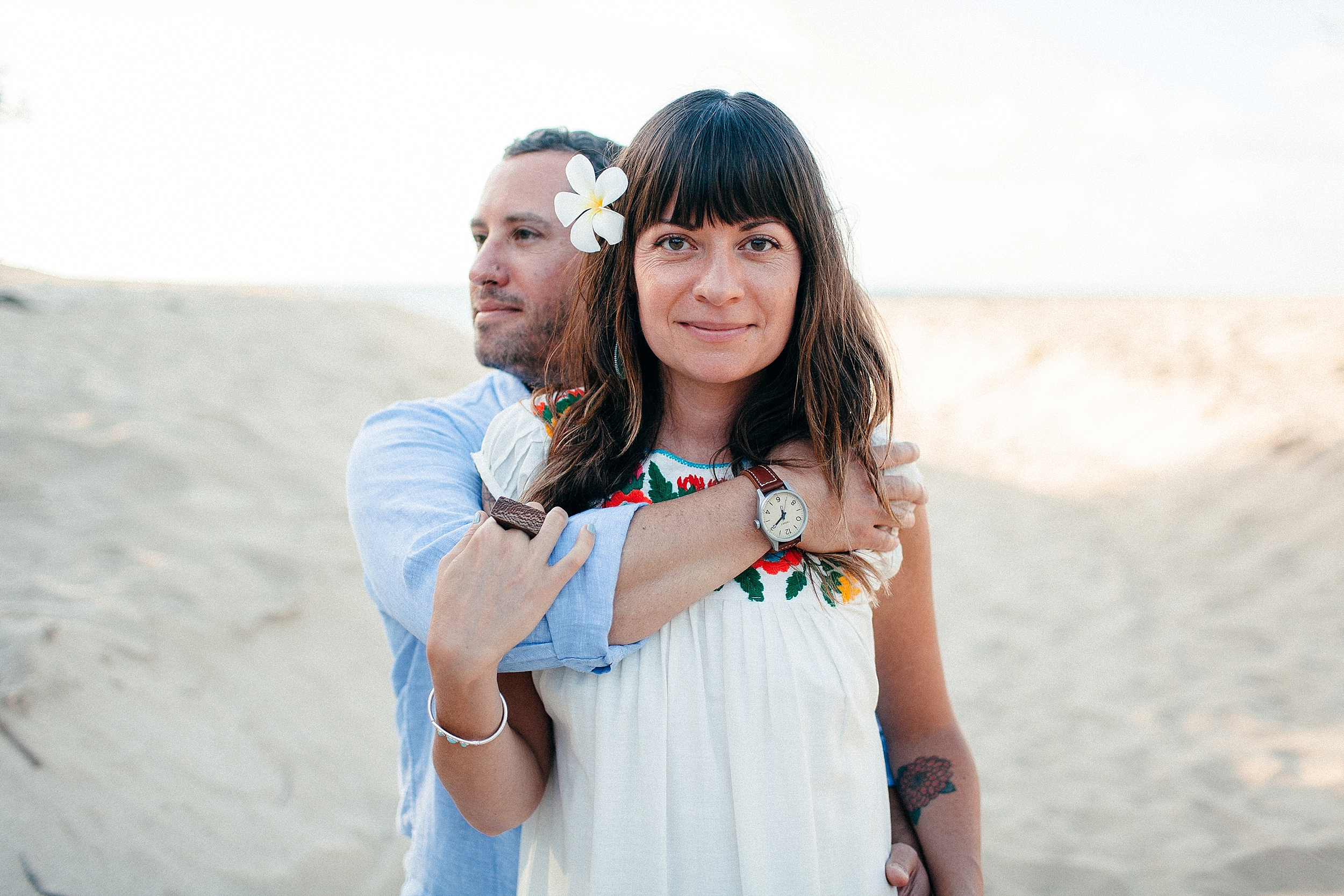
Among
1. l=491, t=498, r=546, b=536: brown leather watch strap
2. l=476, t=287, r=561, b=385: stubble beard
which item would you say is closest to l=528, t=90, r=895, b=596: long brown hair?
l=491, t=498, r=546, b=536: brown leather watch strap

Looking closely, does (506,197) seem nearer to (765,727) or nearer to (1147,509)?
(765,727)

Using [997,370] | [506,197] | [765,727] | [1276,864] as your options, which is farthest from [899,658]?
[997,370]

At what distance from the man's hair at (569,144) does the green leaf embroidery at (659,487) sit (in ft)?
3.68

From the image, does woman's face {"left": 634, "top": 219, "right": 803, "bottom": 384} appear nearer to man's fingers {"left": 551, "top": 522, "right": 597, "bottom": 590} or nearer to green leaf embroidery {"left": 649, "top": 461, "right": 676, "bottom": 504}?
green leaf embroidery {"left": 649, "top": 461, "right": 676, "bottom": 504}

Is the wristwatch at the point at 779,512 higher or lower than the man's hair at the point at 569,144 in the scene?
lower

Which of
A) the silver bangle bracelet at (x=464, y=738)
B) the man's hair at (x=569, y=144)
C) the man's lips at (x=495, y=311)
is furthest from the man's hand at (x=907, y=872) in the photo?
the man's hair at (x=569, y=144)

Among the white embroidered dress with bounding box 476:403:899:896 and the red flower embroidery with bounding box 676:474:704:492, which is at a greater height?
the red flower embroidery with bounding box 676:474:704:492

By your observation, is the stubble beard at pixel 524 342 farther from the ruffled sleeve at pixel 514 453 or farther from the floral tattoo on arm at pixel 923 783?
the floral tattoo on arm at pixel 923 783

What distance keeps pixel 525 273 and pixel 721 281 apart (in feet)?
3.40

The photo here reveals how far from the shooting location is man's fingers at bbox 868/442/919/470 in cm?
151

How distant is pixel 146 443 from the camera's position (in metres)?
4.85

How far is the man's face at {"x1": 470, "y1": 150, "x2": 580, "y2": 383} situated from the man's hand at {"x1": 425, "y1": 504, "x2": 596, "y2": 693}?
991 mm

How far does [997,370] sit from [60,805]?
13.9m

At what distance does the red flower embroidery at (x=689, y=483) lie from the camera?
1479mm
